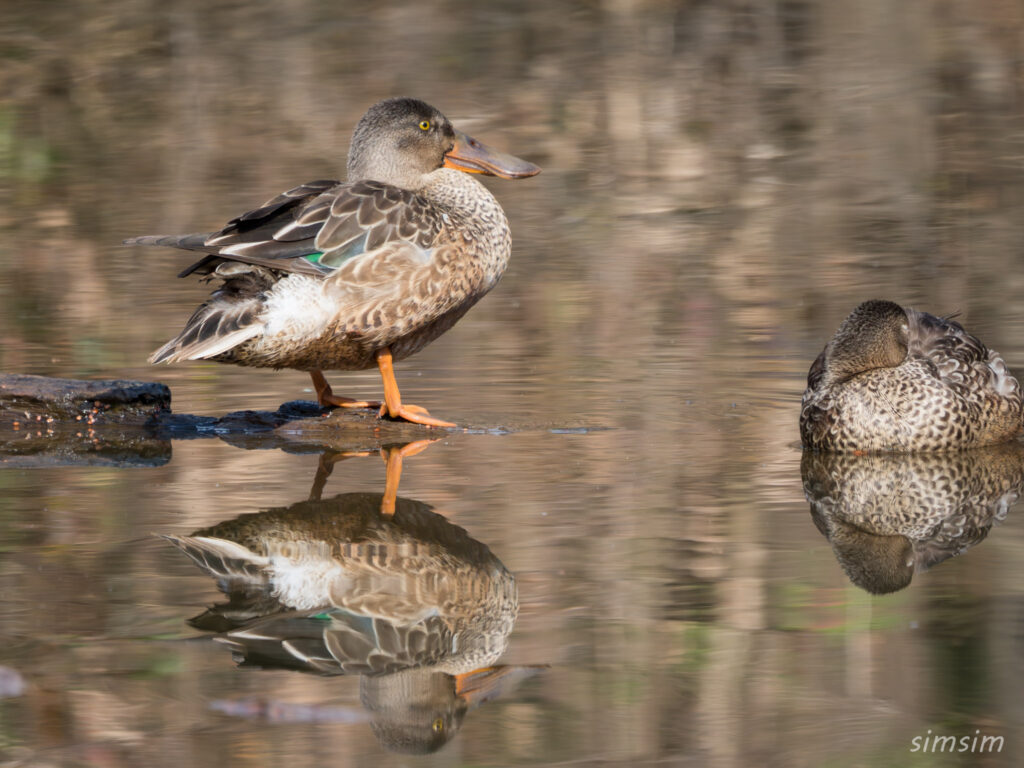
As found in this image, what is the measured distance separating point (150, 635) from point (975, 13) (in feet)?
64.0

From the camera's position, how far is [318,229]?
727cm

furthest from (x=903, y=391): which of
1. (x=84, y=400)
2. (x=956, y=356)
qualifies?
(x=84, y=400)

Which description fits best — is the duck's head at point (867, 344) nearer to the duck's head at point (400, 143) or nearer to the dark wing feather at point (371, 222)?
the dark wing feather at point (371, 222)

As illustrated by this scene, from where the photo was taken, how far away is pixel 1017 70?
62.6 ft

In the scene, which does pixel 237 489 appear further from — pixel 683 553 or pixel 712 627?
pixel 712 627

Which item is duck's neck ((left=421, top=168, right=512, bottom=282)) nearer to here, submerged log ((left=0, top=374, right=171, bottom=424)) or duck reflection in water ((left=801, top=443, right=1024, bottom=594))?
submerged log ((left=0, top=374, right=171, bottom=424))

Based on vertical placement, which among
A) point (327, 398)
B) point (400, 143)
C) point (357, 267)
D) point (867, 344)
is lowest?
point (327, 398)

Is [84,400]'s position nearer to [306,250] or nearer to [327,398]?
[327,398]

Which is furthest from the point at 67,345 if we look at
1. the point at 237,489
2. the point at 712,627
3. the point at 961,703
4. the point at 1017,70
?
the point at 1017,70

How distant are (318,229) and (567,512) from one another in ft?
6.54

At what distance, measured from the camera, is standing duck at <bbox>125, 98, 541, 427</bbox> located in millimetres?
7047

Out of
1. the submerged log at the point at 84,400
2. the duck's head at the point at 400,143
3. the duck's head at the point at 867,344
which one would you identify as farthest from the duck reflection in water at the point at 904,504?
the submerged log at the point at 84,400

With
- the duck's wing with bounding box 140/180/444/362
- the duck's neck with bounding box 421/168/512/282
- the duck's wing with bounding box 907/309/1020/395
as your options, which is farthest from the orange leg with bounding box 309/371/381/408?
the duck's wing with bounding box 907/309/1020/395

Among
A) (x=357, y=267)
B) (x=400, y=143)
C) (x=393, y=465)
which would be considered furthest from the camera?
(x=400, y=143)
